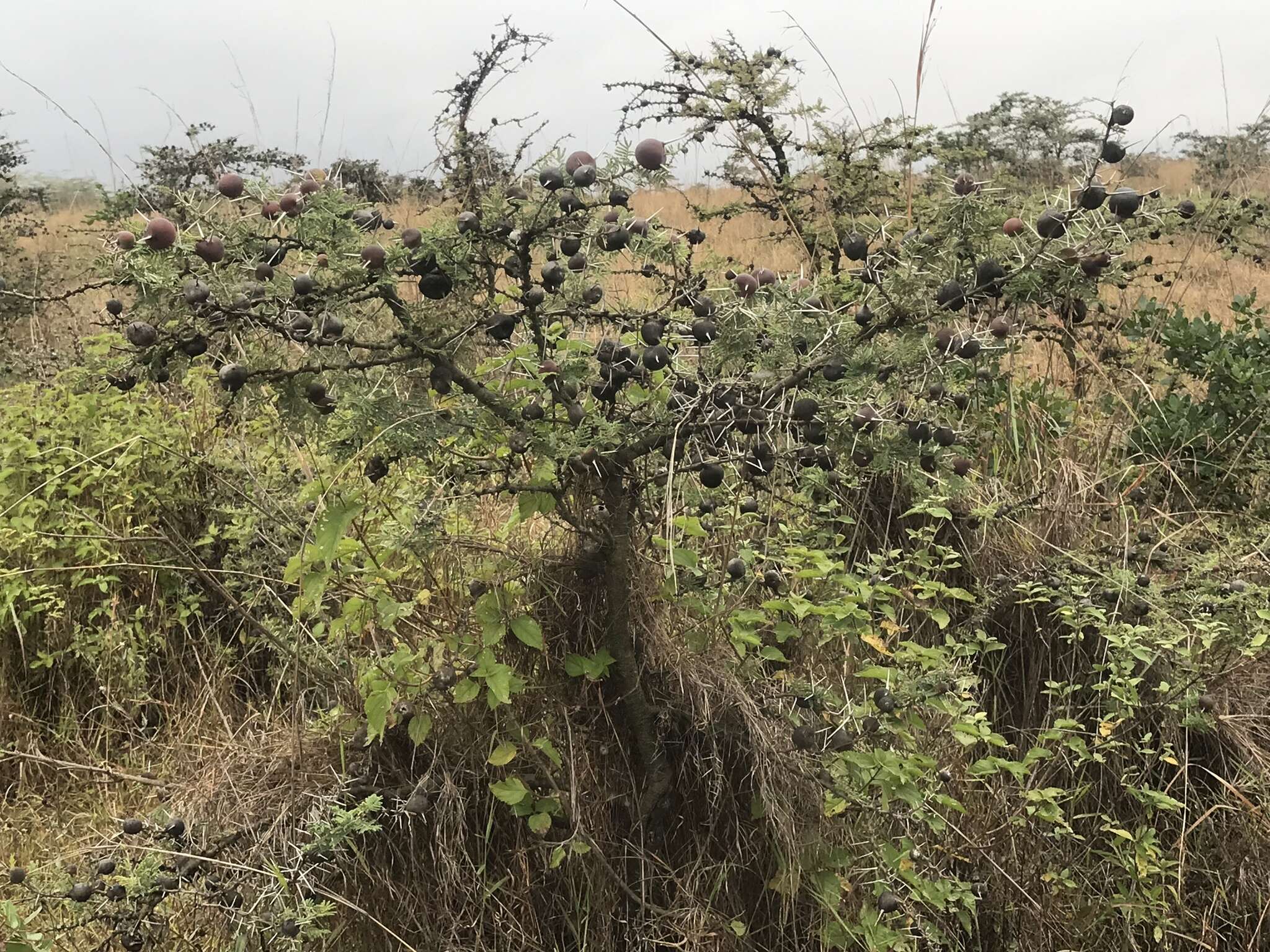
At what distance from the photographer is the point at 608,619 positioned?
182 centimetres

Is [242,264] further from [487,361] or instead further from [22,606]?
[22,606]

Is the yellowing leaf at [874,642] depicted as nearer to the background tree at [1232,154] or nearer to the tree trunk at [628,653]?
the tree trunk at [628,653]

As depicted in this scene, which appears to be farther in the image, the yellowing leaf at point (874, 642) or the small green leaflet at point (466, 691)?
the yellowing leaf at point (874, 642)

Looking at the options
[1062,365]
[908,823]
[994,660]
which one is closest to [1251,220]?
[1062,365]

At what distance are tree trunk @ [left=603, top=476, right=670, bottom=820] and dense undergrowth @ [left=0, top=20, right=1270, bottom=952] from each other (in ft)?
0.03

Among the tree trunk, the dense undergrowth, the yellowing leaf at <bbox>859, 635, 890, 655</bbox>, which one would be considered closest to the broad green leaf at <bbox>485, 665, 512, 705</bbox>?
the dense undergrowth

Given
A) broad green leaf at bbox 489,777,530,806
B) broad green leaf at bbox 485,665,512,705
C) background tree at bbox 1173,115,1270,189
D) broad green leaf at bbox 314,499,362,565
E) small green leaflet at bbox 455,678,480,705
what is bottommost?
broad green leaf at bbox 489,777,530,806

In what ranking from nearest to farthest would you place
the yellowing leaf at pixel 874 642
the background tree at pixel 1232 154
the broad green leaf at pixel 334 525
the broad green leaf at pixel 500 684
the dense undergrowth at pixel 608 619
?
the dense undergrowth at pixel 608 619, the broad green leaf at pixel 334 525, the broad green leaf at pixel 500 684, the yellowing leaf at pixel 874 642, the background tree at pixel 1232 154

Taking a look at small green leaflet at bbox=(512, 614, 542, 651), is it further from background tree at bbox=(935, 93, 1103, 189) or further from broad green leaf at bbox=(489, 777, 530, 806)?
background tree at bbox=(935, 93, 1103, 189)

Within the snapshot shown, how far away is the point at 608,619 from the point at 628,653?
0.08 meters

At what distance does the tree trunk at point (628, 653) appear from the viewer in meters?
1.67

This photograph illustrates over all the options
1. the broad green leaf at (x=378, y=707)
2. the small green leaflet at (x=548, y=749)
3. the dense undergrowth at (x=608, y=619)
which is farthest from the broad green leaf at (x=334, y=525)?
the small green leaflet at (x=548, y=749)

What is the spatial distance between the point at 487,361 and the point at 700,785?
101 cm

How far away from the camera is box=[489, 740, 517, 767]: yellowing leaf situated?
1721 mm
